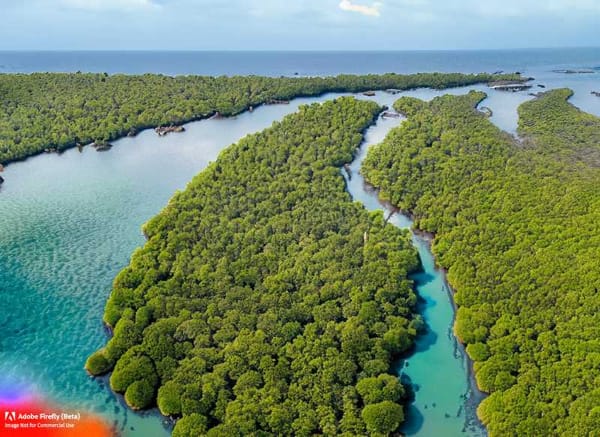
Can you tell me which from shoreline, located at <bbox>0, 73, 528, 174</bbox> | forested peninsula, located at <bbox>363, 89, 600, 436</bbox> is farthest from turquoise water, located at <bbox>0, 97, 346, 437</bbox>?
forested peninsula, located at <bbox>363, 89, 600, 436</bbox>

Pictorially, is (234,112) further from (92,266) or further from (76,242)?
(92,266)

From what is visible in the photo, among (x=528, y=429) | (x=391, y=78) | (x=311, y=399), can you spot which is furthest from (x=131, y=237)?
(x=391, y=78)

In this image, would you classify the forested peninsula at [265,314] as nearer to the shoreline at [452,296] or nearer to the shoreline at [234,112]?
the shoreline at [452,296]

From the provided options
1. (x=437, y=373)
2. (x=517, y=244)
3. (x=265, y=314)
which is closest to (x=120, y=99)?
(x=265, y=314)

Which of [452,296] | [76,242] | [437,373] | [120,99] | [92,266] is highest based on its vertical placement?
[120,99]

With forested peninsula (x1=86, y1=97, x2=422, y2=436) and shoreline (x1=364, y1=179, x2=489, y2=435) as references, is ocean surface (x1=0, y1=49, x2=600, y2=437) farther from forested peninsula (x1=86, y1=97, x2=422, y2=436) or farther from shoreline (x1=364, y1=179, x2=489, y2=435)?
forested peninsula (x1=86, y1=97, x2=422, y2=436)

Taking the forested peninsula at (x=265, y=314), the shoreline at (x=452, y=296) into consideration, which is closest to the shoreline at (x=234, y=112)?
the forested peninsula at (x=265, y=314)
